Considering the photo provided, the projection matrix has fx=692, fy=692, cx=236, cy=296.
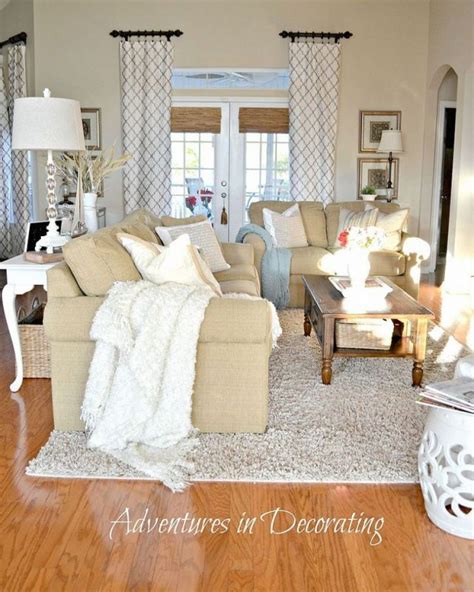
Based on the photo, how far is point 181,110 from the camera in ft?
26.8

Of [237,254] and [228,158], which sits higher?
[228,158]

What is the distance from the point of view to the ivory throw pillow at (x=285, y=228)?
6.26 metres

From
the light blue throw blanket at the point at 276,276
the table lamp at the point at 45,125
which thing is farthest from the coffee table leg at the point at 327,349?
the light blue throw blanket at the point at 276,276

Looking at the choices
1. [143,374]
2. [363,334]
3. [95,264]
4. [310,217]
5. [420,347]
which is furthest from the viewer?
[310,217]

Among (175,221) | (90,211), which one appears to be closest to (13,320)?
(90,211)

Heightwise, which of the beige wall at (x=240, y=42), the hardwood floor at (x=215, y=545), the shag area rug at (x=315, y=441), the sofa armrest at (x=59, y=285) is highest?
the beige wall at (x=240, y=42)

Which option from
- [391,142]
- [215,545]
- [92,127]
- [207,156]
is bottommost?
[215,545]

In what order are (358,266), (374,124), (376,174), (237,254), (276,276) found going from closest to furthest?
(358,266) → (237,254) → (276,276) → (374,124) → (376,174)

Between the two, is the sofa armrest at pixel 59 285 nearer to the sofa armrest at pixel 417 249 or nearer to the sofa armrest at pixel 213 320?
the sofa armrest at pixel 213 320

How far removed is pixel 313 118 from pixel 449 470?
246 inches

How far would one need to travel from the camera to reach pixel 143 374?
9.84 ft

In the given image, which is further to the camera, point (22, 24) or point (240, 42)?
point (22, 24)

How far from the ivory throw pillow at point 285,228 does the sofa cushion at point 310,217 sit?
95 millimetres

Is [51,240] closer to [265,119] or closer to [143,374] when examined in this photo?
[143,374]
